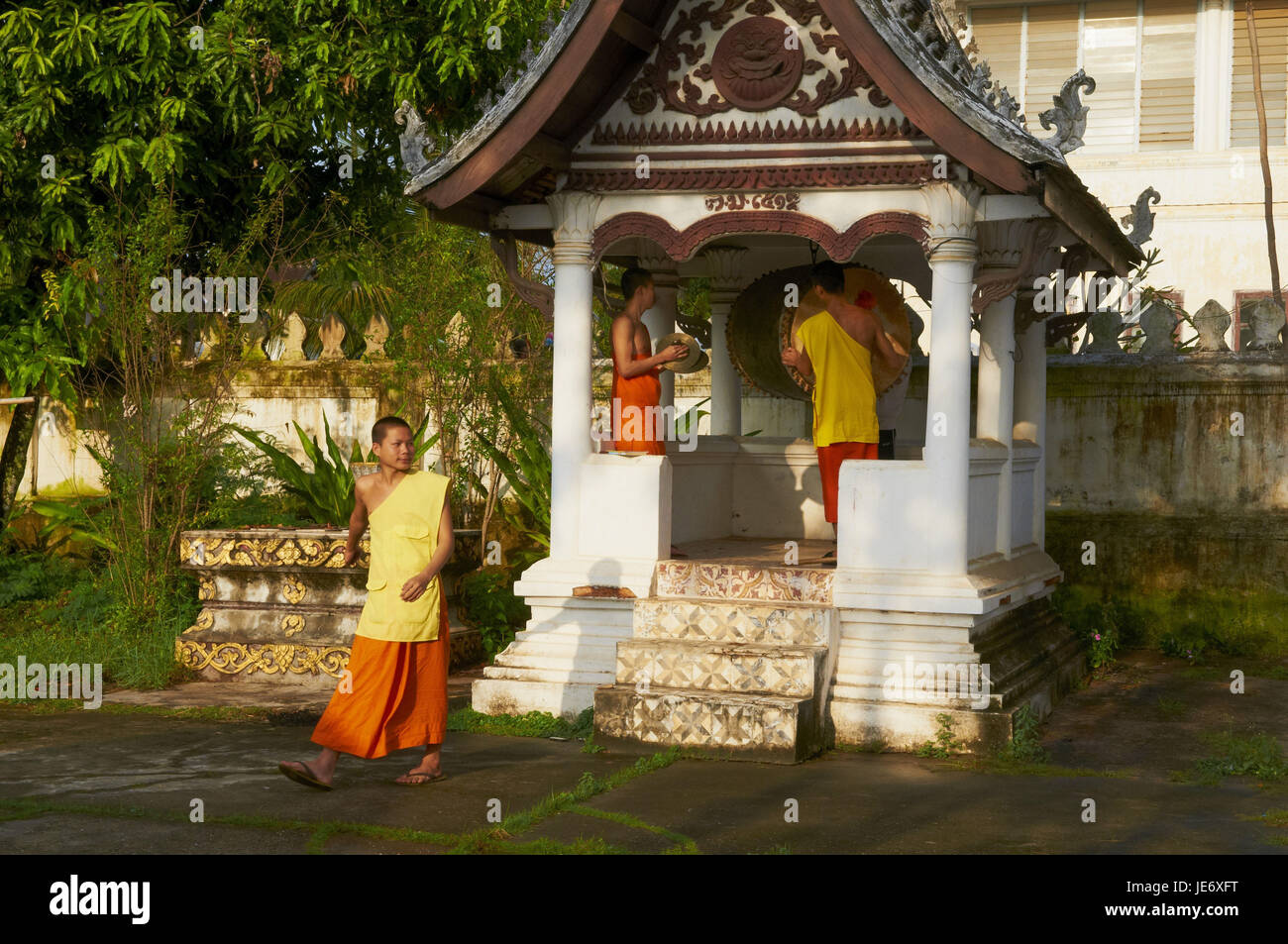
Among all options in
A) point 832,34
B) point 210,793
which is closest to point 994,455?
point 832,34

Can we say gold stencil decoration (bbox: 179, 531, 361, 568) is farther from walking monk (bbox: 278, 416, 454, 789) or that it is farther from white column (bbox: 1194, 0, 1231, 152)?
white column (bbox: 1194, 0, 1231, 152)

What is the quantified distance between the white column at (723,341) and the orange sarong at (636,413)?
2.04m

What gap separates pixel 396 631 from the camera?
7312mm

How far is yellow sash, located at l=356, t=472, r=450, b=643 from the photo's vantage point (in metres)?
7.33

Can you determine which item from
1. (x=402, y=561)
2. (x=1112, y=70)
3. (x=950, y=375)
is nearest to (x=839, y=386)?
(x=950, y=375)

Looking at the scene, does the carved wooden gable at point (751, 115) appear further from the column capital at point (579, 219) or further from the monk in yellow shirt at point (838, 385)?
the monk in yellow shirt at point (838, 385)

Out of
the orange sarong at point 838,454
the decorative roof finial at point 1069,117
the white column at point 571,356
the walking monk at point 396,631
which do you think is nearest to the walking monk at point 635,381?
the white column at point 571,356

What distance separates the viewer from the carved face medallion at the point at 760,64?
29.7 feet

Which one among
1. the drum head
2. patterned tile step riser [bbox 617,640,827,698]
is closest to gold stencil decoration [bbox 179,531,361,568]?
the drum head

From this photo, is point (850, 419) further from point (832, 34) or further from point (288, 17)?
point (288, 17)

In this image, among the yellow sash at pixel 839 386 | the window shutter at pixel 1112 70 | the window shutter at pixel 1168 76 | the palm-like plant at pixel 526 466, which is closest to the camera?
the yellow sash at pixel 839 386

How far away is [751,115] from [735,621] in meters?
3.05

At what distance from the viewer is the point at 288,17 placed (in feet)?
39.6

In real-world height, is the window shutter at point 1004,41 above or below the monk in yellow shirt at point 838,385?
above
